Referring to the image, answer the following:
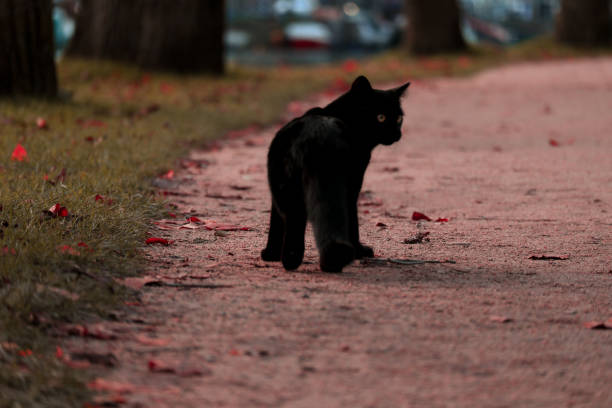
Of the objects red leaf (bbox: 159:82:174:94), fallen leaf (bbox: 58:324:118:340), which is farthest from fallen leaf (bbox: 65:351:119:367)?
red leaf (bbox: 159:82:174:94)

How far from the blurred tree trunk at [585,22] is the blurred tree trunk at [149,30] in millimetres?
13038

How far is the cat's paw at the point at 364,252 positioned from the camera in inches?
170

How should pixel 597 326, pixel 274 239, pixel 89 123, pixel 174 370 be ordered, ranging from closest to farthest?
1. pixel 174 370
2. pixel 597 326
3. pixel 274 239
4. pixel 89 123

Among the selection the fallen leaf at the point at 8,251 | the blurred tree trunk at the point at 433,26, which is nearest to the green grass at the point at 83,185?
the fallen leaf at the point at 8,251

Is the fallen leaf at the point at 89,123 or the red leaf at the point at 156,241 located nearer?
the red leaf at the point at 156,241

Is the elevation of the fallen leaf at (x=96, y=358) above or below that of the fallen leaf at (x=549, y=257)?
above

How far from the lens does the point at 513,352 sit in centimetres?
314

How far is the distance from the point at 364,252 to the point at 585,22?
22408 mm

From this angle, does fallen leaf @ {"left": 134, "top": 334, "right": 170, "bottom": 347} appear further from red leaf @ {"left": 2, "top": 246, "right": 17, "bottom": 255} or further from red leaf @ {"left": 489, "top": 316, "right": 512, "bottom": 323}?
red leaf @ {"left": 489, "top": 316, "right": 512, "bottom": 323}

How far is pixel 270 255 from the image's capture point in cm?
429

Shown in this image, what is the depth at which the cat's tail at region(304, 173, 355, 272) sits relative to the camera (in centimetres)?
361

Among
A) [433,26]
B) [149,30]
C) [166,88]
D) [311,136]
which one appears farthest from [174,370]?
[433,26]

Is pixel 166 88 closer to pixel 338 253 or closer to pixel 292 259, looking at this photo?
pixel 292 259

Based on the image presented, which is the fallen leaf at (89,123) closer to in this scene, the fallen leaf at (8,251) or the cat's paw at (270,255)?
the cat's paw at (270,255)
